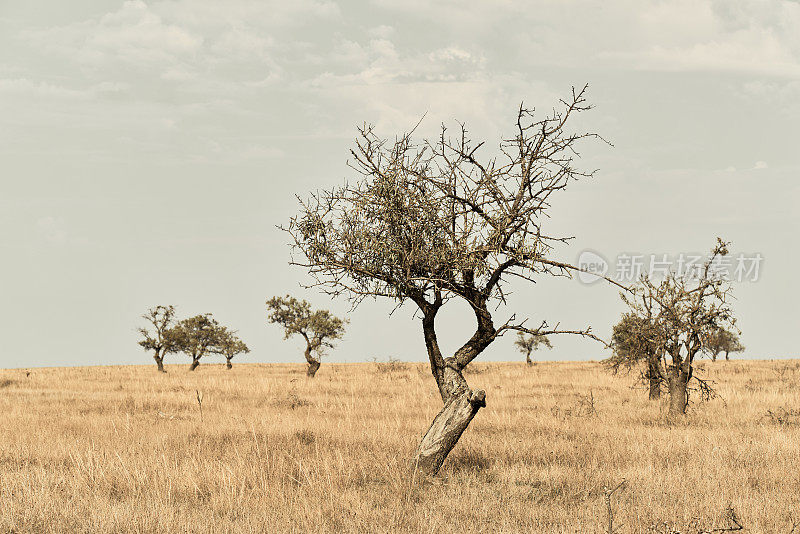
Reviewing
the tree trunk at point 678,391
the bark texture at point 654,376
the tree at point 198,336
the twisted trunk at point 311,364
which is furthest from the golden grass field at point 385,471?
the tree at point 198,336

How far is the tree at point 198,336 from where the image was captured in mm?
57438

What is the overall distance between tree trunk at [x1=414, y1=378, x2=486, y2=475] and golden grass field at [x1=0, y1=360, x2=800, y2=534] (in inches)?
14.2

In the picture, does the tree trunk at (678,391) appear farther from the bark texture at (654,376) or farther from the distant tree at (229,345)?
the distant tree at (229,345)

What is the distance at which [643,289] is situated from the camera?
1817 cm

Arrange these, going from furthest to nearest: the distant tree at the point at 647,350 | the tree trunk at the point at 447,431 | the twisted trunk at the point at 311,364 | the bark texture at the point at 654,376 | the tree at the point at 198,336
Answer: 1. the tree at the point at 198,336
2. the twisted trunk at the point at 311,364
3. the bark texture at the point at 654,376
4. the distant tree at the point at 647,350
5. the tree trunk at the point at 447,431

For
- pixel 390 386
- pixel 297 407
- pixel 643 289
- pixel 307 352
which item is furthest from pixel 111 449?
pixel 307 352

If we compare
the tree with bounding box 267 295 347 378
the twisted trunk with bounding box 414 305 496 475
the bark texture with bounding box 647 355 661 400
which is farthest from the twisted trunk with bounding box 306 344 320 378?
the twisted trunk with bounding box 414 305 496 475

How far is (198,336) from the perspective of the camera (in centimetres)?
5850

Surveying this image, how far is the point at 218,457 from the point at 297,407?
934 cm

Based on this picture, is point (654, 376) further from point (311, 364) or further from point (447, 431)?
point (311, 364)

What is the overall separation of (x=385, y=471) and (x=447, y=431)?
1156 millimetres

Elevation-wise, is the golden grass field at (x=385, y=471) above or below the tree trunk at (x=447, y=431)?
below

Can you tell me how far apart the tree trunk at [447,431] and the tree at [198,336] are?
168ft

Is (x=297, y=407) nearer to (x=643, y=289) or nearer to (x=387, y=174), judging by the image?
(x=643, y=289)
